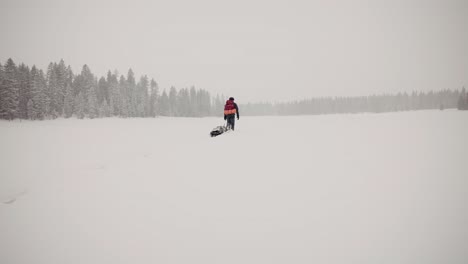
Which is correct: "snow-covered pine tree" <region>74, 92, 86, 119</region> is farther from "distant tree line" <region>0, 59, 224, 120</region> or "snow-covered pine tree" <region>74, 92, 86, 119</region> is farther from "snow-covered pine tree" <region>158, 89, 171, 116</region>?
"snow-covered pine tree" <region>158, 89, 171, 116</region>

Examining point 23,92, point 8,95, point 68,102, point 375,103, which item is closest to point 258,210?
point 8,95

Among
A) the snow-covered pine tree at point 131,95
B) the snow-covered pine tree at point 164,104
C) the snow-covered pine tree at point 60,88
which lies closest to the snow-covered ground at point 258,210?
the snow-covered pine tree at point 60,88

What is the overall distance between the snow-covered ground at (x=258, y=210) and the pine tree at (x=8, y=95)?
4567 centimetres

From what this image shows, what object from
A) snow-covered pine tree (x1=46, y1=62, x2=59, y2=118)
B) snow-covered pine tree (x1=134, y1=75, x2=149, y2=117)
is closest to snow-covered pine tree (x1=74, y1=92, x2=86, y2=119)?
snow-covered pine tree (x1=46, y1=62, x2=59, y2=118)

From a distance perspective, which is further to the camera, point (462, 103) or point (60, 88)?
point (60, 88)

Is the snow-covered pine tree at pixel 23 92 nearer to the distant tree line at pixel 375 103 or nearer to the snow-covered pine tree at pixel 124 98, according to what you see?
the snow-covered pine tree at pixel 124 98

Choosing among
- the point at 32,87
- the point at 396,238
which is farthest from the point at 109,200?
the point at 32,87

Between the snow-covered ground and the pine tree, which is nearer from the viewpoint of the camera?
the snow-covered ground

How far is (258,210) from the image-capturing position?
Answer: 535 centimetres

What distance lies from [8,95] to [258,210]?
55209 mm

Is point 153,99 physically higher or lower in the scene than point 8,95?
higher

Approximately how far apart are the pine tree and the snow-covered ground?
45666 mm

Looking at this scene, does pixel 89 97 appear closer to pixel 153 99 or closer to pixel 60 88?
pixel 60 88

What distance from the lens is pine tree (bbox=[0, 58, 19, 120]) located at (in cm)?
3931
